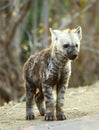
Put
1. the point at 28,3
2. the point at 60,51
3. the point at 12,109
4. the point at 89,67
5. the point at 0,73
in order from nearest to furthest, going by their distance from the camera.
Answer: the point at 60,51 → the point at 12,109 → the point at 28,3 → the point at 0,73 → the point at 89,67

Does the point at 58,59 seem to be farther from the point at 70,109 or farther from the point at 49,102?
A: the point at 70,109

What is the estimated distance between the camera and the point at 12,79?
17.5 meters

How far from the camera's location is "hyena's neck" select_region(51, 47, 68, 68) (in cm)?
959

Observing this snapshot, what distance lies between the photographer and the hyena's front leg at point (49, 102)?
9492 millimetres

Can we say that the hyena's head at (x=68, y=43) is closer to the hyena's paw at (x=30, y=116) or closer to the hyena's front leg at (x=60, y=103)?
the hyena's front leg at (x=60, y=103)

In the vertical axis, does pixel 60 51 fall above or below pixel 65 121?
above

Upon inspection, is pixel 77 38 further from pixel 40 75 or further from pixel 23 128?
pixel 23 128

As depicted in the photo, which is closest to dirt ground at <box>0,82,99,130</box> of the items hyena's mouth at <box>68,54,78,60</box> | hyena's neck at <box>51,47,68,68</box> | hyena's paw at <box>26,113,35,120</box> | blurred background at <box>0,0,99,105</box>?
hyena's paw at <box>26,113,35,120</box>

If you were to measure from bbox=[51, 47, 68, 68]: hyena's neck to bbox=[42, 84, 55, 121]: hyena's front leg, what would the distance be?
15.5 inches

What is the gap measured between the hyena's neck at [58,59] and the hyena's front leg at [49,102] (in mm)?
394

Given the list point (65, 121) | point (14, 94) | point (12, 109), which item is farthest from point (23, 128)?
point (14, 94)

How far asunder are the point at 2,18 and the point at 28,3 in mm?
1264

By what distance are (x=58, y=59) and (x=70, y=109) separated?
1.60 meters

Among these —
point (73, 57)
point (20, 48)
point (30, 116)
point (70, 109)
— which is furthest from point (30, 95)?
point (20, 48)
